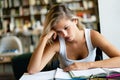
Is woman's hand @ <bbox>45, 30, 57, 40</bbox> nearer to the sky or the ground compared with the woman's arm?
nearer to the sky

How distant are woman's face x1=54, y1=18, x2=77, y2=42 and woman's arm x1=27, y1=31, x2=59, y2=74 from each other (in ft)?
0.25

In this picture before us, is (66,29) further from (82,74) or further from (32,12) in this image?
(32,12)

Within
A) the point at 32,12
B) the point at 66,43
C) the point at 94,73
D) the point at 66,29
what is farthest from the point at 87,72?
the point at 32,12

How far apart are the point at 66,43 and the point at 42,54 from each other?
205 millimetres

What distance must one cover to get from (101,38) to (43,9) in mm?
4468

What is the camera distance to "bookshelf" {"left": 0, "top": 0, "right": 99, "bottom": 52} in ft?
19.4

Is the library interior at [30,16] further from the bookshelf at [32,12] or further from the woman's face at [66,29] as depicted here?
the woman's face at [66,29]

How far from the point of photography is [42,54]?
5.52 ft

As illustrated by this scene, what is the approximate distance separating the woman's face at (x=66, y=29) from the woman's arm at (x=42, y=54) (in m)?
0.08

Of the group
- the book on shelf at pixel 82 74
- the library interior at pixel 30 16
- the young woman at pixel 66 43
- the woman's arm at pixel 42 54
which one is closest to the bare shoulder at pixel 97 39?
the young woman at pixel 66 43

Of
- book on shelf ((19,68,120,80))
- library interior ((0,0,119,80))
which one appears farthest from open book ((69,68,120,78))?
library interior ((0,0,119,80))

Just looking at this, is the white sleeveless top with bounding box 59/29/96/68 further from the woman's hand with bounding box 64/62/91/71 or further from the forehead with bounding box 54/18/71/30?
the woman's hand with bounding box 64/62/91/71

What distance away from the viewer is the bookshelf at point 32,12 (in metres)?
5.91

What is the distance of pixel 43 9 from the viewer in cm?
602
